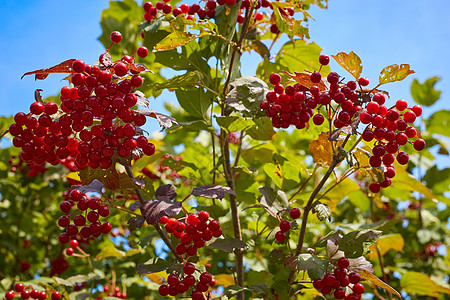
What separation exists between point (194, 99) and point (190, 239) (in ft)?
2.29

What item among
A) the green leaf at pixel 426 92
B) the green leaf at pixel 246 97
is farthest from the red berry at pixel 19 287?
the green leaf at pixel 426 92

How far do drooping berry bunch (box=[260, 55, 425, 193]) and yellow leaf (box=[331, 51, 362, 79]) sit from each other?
0.10 feet

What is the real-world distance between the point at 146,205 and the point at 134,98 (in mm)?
371

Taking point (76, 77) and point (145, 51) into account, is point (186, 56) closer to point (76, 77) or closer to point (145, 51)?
point (145, 51)

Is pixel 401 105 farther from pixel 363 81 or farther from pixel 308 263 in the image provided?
pixel 308 263

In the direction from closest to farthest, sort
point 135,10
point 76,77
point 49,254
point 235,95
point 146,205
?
point 76,77 → point 146,205 → point 235,95 → point 135,10 → point 49,254

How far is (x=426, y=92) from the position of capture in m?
3.40

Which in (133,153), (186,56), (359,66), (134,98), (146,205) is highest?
(186,56)

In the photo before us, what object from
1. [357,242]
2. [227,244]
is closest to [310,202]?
[357,242]

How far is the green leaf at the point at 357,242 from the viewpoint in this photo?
1.42m

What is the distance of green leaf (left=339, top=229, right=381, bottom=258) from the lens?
1424 millimetres

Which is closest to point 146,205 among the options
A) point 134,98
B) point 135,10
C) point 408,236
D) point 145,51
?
point 134,98

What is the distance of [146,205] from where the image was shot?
1.39m

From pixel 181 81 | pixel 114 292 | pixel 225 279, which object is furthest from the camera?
pixel 114 292
